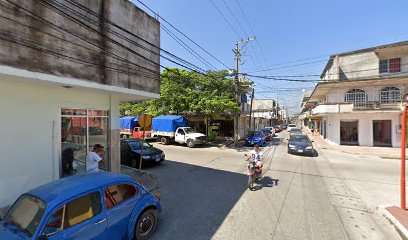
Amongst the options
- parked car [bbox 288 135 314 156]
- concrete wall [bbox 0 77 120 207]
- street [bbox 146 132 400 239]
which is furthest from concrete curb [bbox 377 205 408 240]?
concrete wall [bbox 0 77 120 207]

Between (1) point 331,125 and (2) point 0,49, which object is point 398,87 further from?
(2) point 0,49

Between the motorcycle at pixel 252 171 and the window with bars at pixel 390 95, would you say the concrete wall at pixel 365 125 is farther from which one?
the motorcycle at pixel 252 171

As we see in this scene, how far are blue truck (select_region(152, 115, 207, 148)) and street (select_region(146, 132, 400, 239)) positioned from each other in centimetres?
798

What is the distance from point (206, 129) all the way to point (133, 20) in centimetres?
1707

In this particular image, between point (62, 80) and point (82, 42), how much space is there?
141 cm

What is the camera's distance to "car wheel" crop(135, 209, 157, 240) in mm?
4310

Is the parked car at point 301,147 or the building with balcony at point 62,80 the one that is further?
the parked car at point 301,147

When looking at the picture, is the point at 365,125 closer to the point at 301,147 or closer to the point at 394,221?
the point at 301,147

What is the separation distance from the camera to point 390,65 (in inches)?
762

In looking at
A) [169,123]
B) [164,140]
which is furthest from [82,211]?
[164,140]

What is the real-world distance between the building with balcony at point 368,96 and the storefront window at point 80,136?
18273 mm

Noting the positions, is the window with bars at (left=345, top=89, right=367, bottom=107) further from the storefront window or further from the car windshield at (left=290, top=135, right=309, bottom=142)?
the storefront window

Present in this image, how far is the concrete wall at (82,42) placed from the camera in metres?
4.91

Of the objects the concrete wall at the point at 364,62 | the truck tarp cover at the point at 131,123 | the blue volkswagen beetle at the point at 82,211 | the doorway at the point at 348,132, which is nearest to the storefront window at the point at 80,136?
the blue volkswagen beetle at the point at 82,211
